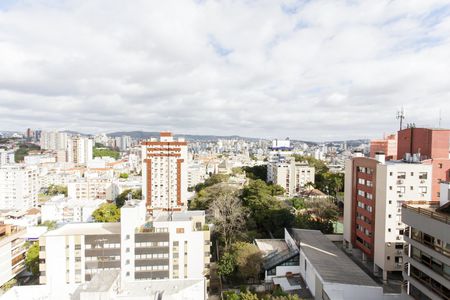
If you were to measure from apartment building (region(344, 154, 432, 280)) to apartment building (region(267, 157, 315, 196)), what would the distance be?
95.4 ft

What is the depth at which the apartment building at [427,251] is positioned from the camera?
10812 mm

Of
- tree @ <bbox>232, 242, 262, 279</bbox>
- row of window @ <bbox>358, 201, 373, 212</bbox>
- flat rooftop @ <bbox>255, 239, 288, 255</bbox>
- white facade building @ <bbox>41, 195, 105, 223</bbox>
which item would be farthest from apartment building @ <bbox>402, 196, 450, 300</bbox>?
white facade building @ <bbox>41, 195, 105, 223</bbox>

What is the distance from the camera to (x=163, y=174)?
44.5 meters

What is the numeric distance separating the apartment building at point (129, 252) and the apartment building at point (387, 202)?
11950 mm

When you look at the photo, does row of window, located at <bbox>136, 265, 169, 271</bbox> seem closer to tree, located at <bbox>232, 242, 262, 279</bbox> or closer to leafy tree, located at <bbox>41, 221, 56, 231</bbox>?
tree, located at <bbox>232, 242, 262, 279</bbox>

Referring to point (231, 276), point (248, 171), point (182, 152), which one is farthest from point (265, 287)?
point (248, 171)

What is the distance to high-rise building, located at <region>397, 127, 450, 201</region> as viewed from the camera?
1997 cm

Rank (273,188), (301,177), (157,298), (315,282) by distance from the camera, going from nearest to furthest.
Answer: (157,298) → (315,282) → (273,188) → (301,177)

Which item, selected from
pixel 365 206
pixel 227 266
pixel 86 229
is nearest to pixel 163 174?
pixel 86 229

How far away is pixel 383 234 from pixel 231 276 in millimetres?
10731

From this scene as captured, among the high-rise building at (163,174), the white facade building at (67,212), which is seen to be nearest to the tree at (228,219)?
the high-rise building at (163,174)

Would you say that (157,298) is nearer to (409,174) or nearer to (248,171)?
(409,174)

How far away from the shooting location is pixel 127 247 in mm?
19281

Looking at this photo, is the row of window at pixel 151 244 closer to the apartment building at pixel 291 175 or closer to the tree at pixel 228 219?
the tree at pixel 228 219
